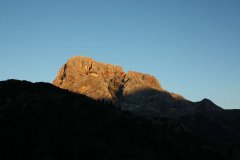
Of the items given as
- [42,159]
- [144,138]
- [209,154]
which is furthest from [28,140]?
[209,154]

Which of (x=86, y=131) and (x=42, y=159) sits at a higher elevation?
(x=86, y=131)

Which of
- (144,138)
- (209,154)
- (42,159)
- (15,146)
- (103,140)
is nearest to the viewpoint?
(42,159)

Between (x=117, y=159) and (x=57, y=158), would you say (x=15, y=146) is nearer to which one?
(x=57, y=158)

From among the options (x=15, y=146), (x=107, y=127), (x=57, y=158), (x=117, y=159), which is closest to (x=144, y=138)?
(x=107, y=127)

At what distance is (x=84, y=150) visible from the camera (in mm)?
159000

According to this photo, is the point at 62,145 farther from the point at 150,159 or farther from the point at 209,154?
the point at 209,154

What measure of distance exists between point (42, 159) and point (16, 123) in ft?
144

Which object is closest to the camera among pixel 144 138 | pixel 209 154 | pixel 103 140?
pixel 103 140

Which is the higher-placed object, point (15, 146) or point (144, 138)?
point (144, 138)

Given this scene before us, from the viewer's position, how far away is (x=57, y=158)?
489ft

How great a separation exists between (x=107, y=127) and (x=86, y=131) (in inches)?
448

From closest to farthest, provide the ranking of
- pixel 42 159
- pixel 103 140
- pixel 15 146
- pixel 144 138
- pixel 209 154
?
pixel 42 159
pixel 15 146
pixel 103 140
pixel 144 138
pixel 209 154

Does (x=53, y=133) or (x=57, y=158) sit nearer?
(x=57, y=158)

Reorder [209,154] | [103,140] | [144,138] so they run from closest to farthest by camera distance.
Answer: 1. [103,140]
2. [144,138]
3. [209,154]
